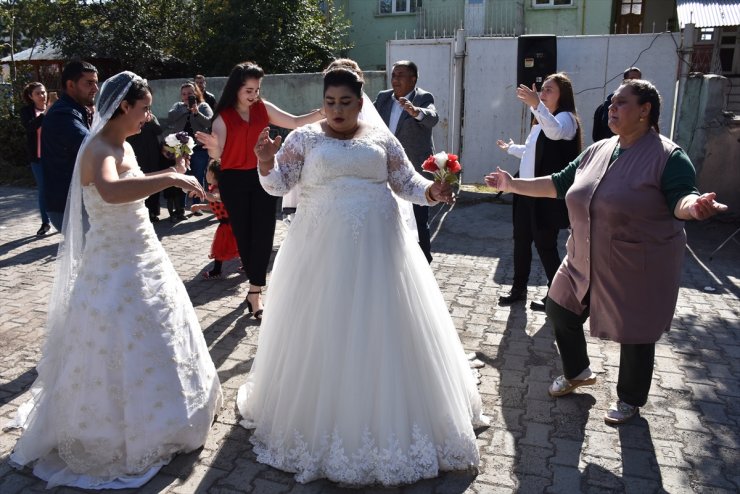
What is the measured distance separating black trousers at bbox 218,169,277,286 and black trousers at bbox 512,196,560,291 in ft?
7.54

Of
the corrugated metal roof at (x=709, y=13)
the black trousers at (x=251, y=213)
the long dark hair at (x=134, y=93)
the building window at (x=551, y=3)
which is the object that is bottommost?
the black trousers at (x=251, y=213)

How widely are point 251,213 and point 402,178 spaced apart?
2299 mm

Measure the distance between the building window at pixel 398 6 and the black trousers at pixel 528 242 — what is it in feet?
57.8

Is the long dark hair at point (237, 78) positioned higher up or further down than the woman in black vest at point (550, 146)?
higher up

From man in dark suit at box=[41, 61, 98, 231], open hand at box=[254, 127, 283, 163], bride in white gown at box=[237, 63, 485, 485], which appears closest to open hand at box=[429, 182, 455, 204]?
bride in white gown at box=[237, 63, 485, 485]

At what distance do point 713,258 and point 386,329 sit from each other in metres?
5.97

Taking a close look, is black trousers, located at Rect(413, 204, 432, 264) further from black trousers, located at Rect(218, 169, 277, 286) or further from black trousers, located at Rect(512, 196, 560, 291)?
black trousers, located at Rect(218, 169, 277, 286)

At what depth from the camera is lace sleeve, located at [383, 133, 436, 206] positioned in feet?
12.4

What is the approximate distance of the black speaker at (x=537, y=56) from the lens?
10.6 m

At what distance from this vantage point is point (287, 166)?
3682mm

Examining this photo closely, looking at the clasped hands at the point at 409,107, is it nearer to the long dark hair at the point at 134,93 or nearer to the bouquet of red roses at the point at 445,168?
the bouquet of red roses at the point at 445,168

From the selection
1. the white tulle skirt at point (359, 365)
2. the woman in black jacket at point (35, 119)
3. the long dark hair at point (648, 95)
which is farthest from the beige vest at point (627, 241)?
the woman in black jacket at point (35, 119)

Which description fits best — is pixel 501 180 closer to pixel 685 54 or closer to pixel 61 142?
pixel 61 142

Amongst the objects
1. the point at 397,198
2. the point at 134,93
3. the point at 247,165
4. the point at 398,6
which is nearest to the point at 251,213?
the point at 247,165
